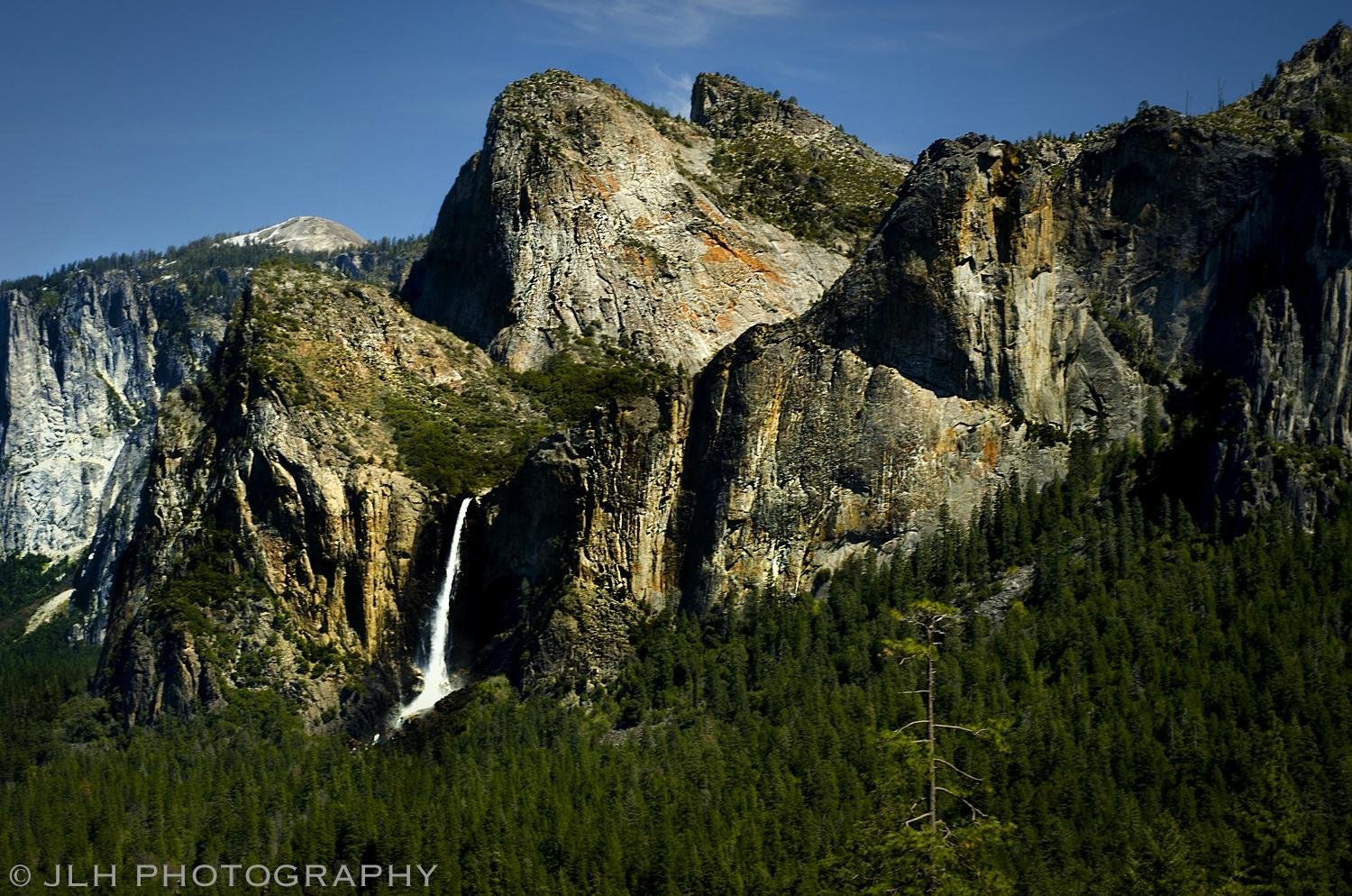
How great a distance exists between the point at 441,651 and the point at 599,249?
4840 cm

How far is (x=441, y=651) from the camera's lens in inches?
6004

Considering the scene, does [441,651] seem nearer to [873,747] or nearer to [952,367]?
[952,367]

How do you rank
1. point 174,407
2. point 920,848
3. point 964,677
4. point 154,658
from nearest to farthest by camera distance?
1. point 920,848
2. point 964,677
3. point 154,658
4. point 174,407

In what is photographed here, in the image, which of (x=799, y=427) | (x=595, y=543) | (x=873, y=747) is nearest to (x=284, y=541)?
(x=595, y=543)

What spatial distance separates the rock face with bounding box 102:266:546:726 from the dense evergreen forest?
199 inches

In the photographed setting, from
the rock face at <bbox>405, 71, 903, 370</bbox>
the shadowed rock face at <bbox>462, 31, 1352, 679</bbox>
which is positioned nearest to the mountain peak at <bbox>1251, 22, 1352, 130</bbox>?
the shadowed rock face at <bbox>462, 31, 1352, 679</bbox>

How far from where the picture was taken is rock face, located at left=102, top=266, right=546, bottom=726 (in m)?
149

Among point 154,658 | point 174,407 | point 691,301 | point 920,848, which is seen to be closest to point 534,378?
point 691,301

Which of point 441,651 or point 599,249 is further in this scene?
point 599,249

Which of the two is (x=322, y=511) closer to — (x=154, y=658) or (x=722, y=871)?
(x=154, y=658)

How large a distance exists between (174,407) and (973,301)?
75.2 metres

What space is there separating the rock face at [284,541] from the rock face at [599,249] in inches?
645

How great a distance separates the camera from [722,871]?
346 ft

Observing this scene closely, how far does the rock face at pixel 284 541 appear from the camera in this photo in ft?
488
